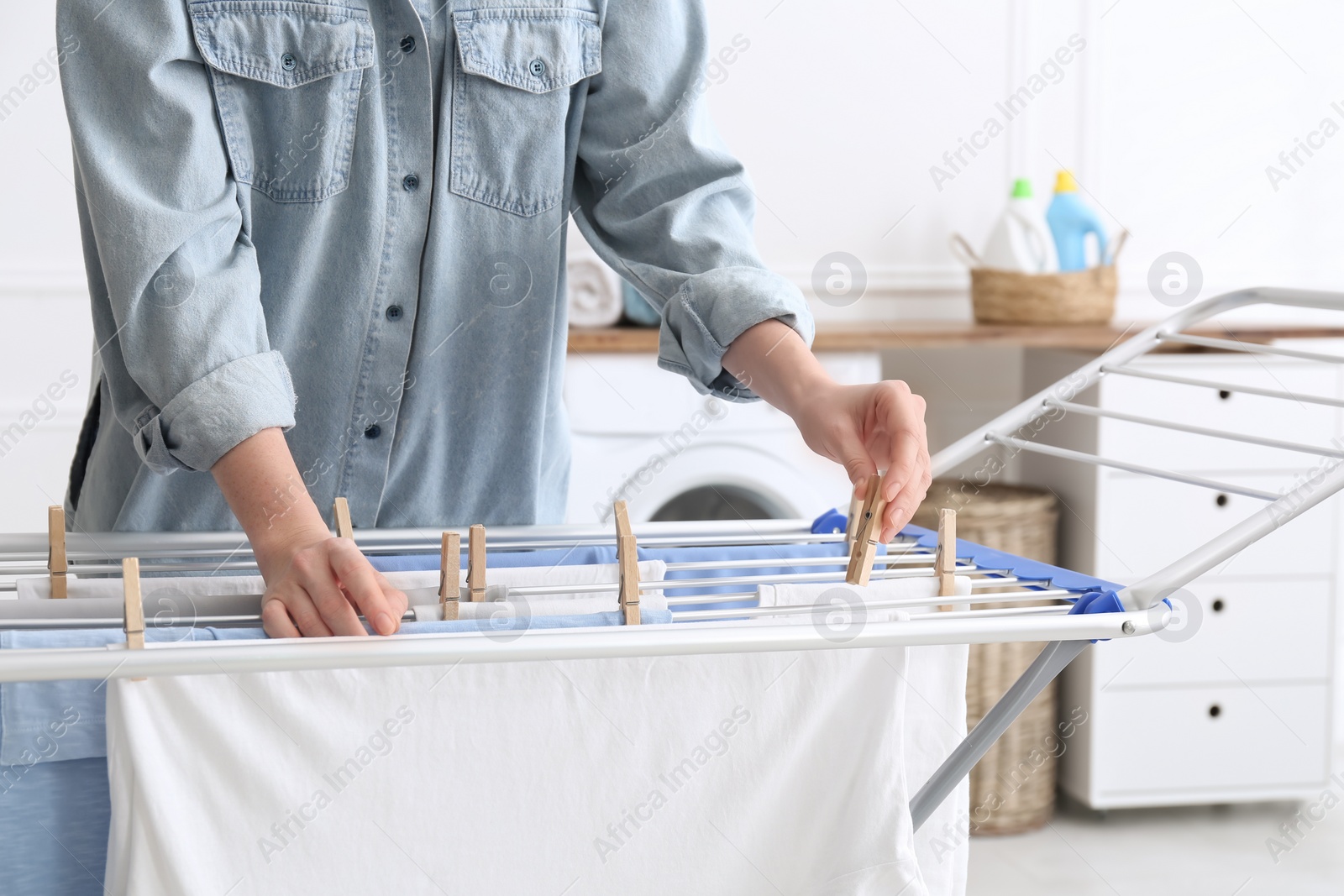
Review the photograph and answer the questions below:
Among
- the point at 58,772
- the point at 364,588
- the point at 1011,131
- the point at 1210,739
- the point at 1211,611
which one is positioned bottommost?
the point at 1210,739

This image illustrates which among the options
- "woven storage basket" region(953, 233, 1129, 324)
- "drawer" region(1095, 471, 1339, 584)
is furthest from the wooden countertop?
"drawer" region(1095, 471, 1339, 584)

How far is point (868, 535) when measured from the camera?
2.70ft

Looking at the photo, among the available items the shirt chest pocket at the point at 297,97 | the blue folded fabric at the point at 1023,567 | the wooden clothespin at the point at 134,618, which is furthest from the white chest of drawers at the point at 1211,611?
the wooden clothespin at the point at 134,618

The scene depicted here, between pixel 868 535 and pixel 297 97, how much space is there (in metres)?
0.55

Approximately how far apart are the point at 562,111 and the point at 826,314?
1.62 meters

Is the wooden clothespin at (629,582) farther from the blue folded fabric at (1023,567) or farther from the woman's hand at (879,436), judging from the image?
the blue folded fabric at (1023,567)

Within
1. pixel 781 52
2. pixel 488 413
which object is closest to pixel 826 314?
pixel 781 52

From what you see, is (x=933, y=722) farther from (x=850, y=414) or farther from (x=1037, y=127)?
(x=1037, y=127)

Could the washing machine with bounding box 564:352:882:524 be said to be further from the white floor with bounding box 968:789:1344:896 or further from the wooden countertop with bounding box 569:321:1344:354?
the white floor with bounding box 968:789:1344:896

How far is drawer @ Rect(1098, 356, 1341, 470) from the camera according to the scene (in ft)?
7.19

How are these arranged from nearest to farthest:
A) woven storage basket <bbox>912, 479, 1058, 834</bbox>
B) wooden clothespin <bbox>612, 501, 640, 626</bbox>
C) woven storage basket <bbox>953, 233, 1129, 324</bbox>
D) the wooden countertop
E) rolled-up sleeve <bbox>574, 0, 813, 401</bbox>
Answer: wooden clothespin <bbox>612, 501, 640, 626</bbox>
rolled-up sleeve <bbox>574, 0, 813, 401</bbox>
the wooden countertop
woven storage basket <bbox>912, 479, 1058, 834</bbox>
woven storage basket <bbox>953, 233, 1129, 324</bbox>

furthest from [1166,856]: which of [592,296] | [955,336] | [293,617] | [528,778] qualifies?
[293,617]

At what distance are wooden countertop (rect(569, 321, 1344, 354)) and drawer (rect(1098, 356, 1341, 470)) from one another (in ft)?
0.25

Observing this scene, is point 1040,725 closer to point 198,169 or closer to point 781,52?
point 781,52
